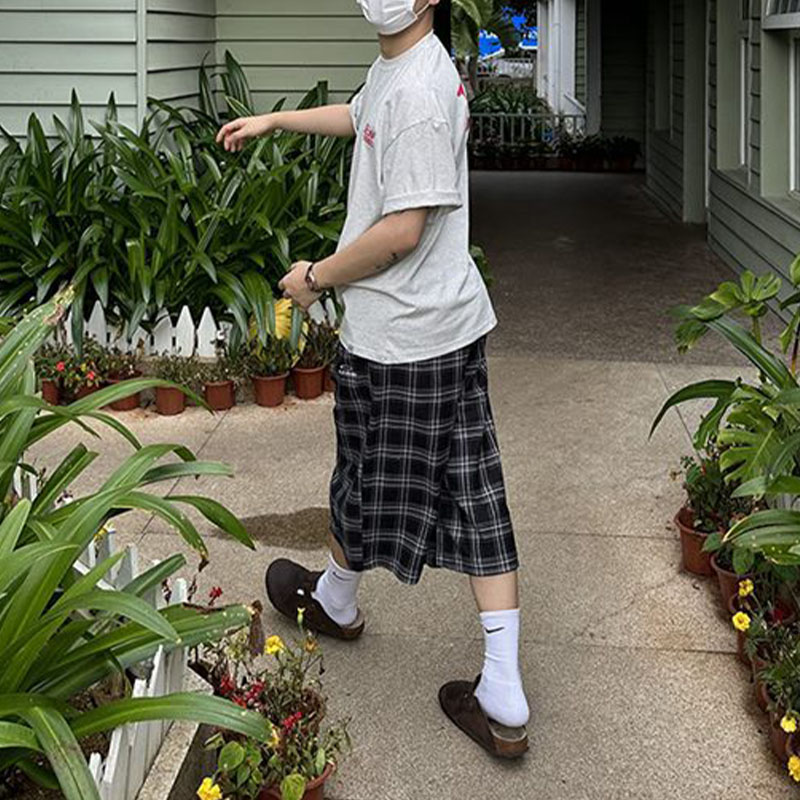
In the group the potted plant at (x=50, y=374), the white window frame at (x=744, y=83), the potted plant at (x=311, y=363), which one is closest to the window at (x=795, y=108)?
Result: the white window frame at (x=744, y=83)

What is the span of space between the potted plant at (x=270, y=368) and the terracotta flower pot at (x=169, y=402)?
346 mm

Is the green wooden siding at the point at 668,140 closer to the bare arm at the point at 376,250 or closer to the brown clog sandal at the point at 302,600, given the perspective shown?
the brown clog sandal at the point at 302,600

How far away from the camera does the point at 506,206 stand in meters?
13.3

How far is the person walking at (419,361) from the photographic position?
9.61 feet

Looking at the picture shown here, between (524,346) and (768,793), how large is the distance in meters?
4.24

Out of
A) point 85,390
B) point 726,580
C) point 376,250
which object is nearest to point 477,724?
point 726,580

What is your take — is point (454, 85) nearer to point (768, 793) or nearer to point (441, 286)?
point (441, 286)

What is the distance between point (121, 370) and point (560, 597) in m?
2.69

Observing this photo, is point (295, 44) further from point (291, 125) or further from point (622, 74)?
point (622, 74)

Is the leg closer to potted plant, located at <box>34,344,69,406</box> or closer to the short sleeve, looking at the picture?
the short sleeve

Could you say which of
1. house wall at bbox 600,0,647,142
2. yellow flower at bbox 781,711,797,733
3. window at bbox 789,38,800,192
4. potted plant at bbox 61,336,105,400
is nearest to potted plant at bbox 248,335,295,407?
potted plant at bbox 61,336,105,400

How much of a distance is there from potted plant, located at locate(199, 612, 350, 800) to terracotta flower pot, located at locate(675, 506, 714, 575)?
144cm

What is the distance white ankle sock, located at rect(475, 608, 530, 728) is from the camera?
309cm

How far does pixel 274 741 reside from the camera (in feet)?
8.93
